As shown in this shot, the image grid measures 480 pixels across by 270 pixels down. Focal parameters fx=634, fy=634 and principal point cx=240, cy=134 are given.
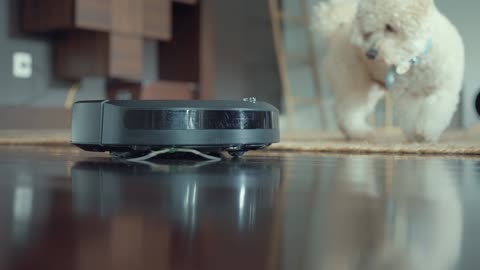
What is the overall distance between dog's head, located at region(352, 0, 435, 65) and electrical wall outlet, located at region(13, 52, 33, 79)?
2017 millimetres

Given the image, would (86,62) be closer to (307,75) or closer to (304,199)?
(307,75)

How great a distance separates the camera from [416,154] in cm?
89

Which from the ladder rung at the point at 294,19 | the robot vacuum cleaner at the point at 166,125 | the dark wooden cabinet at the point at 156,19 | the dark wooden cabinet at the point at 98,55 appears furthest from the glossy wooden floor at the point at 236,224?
the ladder rung at the point at 294,19

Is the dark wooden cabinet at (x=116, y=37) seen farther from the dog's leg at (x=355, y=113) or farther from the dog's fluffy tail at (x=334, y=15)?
the dog's leg at (x=355, y=113)

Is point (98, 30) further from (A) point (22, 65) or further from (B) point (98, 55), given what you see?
(A) point (22, 65)

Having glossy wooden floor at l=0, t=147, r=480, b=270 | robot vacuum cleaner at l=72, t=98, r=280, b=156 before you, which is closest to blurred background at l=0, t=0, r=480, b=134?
robot vacuum cleaner at l=72, t=98, r=280, b=156

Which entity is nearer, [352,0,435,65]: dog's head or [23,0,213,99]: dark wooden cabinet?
[352,0,435,65]: dog's head

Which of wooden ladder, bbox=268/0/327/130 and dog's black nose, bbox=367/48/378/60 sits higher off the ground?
wooden ladder, bbox=268/0/327/130

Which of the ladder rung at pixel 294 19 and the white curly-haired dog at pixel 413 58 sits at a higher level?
the ladder rung at pixel 294 19

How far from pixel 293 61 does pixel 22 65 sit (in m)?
1.69

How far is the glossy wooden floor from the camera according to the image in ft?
0.51

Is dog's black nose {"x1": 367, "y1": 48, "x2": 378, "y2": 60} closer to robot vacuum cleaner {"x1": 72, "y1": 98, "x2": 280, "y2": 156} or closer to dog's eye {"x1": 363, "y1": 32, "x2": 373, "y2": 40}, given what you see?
dog's eye {"x1": 363, "y1": 32, "x2": 373, "y2": 40}

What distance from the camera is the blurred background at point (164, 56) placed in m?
2.91

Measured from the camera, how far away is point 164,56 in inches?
141
